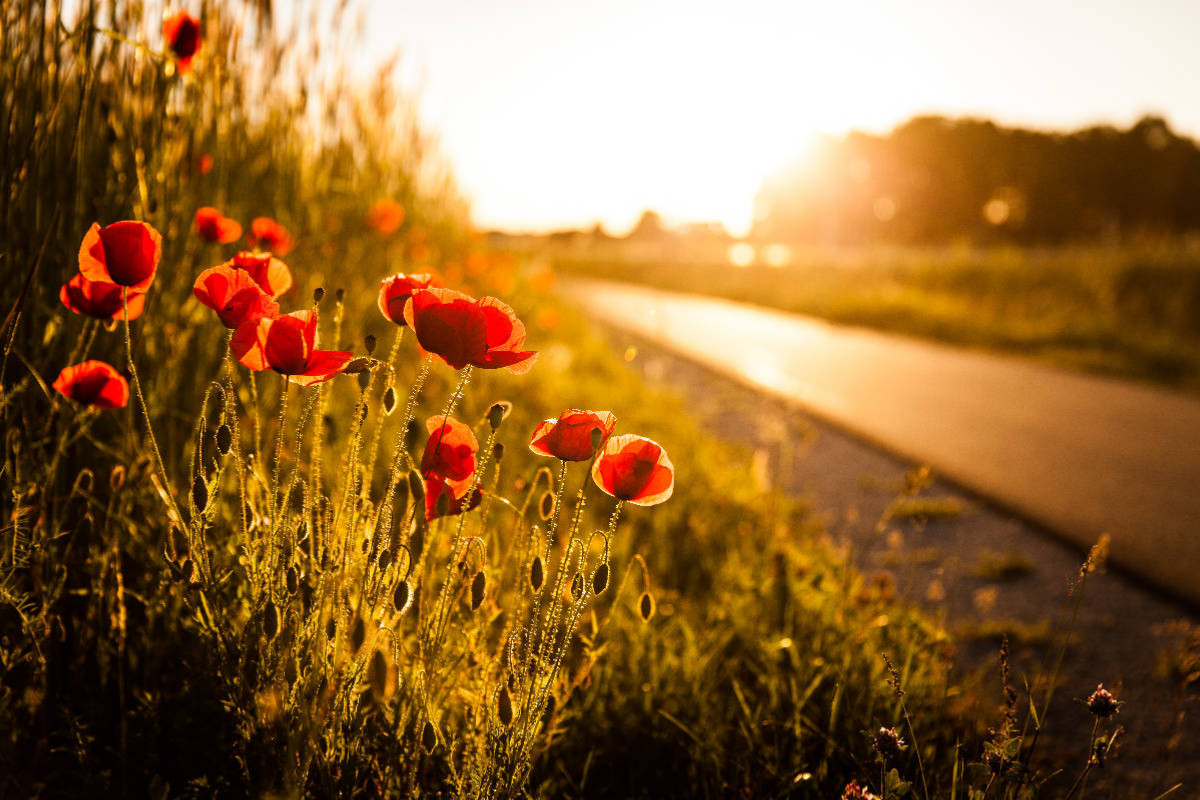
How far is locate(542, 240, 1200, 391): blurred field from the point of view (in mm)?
7168

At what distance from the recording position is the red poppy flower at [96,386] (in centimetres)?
122

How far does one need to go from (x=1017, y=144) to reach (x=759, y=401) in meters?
50.5

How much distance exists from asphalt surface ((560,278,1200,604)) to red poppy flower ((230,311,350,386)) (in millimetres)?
2692

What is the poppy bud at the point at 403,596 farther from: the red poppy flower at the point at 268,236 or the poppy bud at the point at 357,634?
the red poppy flower at the point at 268,236

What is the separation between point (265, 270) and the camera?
1188 mm

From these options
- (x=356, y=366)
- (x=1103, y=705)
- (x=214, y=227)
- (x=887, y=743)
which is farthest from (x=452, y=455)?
(x=1103, y=705)

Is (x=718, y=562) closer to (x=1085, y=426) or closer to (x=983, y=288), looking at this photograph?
(x=1085, y=426)

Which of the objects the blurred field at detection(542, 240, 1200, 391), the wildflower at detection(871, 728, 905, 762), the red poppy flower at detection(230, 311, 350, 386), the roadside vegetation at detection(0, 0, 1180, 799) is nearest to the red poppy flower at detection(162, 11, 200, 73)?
the roadside vegetation at detection(0, 0, 1180, 799)

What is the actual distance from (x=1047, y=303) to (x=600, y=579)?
10250 mm

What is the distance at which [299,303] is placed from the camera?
2670 mm

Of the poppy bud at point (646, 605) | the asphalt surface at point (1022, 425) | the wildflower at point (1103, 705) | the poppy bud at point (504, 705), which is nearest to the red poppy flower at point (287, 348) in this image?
the poppy bud at point (504, 705)

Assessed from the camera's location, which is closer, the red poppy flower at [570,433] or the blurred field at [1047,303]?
the red poppy flower at [570,433]

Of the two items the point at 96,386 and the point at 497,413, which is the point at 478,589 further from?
the point at 96,386

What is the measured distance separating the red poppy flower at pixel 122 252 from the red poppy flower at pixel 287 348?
18cm
